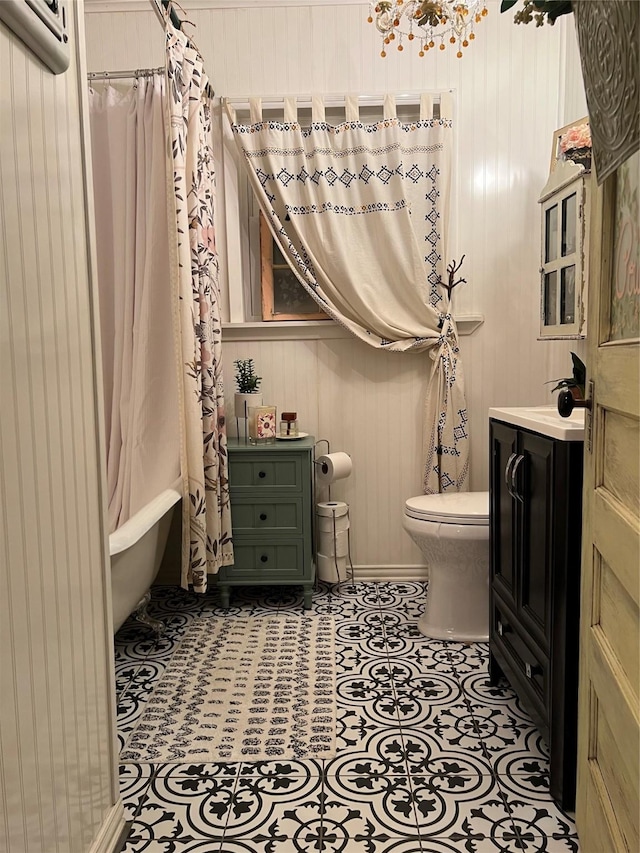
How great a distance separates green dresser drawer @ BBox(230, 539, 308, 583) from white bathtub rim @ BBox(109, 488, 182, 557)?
1.77 feet

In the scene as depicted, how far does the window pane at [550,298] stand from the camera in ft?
9.25

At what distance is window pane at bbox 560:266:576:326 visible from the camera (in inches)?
103

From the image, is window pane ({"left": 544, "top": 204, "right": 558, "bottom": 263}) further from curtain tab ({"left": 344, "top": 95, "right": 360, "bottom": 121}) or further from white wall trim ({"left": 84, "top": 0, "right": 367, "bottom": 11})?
white wall trim ({"left": 84, "top": 0, "right": 367, "bottom": 11})

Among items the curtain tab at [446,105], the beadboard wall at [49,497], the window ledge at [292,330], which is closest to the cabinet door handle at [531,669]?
the beadboard wall at [49,497]

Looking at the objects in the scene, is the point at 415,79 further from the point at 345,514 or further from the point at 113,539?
the point at 113,539

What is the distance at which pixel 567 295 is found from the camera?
2.68 meters

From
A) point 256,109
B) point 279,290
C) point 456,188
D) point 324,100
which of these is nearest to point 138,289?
point 279,290

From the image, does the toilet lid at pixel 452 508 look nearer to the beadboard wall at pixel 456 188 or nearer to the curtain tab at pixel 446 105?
the beadboard wall at pixel 456 188

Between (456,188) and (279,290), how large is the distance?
100 cm

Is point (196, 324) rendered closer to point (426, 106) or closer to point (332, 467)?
point (332, 467)

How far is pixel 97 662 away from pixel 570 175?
230 cm

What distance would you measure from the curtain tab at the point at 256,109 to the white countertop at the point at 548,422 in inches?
76.2

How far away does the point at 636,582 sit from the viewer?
1.07m

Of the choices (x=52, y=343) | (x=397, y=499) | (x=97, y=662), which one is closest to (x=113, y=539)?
(x=97, y=662)
